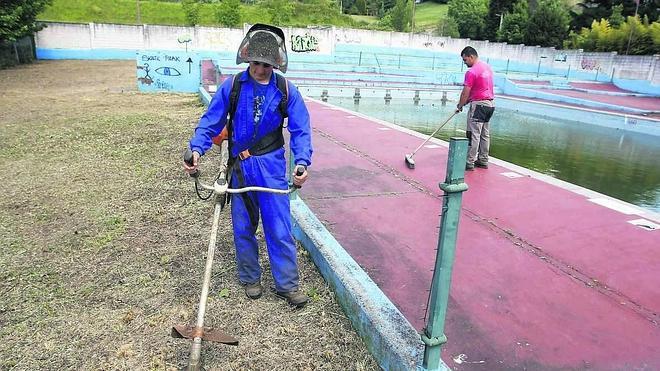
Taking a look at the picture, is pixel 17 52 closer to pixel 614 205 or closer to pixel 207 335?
pixel 207 335

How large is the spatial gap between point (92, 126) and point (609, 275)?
341 inches

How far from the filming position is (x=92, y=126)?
889cm

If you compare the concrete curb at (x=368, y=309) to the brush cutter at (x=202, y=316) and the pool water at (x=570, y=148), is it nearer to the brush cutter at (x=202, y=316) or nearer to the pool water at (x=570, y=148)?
the brush cutter at (x=202, y=316)

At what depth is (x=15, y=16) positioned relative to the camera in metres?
19.3

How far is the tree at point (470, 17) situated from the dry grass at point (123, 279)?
44.4 metres

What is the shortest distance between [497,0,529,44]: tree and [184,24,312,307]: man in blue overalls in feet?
130

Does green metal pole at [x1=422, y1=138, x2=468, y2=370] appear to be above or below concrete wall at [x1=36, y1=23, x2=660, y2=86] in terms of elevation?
below

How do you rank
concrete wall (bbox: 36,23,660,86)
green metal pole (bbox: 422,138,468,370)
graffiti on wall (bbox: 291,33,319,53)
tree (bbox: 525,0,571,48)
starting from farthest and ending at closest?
tree (bbox: 525,0,571,48)
graffiti on wall (bbox: 291,33,319,53)
concrete wall (bbox: 36,23,660,86)
green metal pole (bbox: 422,138,468,370)

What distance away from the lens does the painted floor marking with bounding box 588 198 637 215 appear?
509 centimetres

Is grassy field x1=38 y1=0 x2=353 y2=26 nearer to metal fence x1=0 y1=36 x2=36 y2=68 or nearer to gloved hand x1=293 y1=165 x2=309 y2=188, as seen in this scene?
metal fence x1=0 y1=36 x2=36 y2=68

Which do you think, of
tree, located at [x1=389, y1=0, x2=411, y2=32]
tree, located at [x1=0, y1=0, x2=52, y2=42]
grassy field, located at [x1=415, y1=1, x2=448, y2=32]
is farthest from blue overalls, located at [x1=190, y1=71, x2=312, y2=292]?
grassy field, located at [x1=415, y1=1, x2=448, y2=32]

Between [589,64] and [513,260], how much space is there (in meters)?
28.7

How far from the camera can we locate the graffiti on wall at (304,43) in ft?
95.8

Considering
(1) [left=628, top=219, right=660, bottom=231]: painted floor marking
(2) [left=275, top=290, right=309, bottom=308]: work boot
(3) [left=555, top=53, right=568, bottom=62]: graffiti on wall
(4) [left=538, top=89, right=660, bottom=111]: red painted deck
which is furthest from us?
(3) [left=555, top=53, right=568, bottom=62]: graffiti on wall
